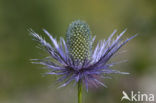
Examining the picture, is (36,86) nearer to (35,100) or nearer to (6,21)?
(35,100)

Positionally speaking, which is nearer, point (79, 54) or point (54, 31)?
point (79, 54)

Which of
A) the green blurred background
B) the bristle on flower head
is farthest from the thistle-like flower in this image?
the green blurred background

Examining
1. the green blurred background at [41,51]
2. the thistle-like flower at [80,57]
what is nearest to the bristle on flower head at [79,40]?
the thistle-like flower at [80,57]

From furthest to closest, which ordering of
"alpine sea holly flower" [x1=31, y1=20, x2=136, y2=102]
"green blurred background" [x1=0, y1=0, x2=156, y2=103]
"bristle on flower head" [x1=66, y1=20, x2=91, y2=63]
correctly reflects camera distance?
"green blurred background" [x1=0, y1=0, x2=156, y2=103] → "bristle on flower head" [x1=66, y1=20, x2=91, y2=63] → "alpine sea holly flower" [x1=31, y1=20, x2=136, y2=102]

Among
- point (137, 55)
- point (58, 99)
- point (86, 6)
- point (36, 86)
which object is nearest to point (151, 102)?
point (58, 99)

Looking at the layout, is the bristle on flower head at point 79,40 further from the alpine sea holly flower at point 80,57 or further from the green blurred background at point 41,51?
A: the green blurred background at point 41,51

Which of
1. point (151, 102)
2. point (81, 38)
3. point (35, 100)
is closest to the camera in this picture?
point (81, 38)

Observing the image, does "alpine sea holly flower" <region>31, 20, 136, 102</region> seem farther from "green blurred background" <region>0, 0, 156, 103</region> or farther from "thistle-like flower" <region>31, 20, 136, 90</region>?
"green blurred background" <region>0, 0, 156, 103</region>
